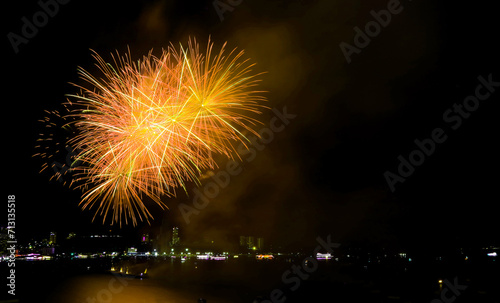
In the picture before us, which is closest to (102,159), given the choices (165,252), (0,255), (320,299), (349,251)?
(320,299)

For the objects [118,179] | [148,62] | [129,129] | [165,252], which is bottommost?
[165,252]

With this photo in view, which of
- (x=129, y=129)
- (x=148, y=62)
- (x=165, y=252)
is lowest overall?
(x=165, y=252)

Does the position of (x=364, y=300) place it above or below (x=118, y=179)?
below

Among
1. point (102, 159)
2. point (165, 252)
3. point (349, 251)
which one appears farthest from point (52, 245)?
point (102, 159)

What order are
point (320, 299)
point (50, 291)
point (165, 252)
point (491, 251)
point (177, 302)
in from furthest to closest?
point (165, 252) → point (491, 251) → point (50, 291) → point (320, 299) → point (177, 302)

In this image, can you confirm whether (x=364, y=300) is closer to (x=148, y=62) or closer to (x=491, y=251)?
(x=148, y=62)

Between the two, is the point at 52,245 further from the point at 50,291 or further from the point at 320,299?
the point at 320,299

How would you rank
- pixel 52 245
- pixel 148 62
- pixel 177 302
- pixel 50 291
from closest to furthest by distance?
pixel 148 62 → pixel 177 302 → pixel 50 291 → pixel 52 245

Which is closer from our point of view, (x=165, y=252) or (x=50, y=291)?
(x=50, y=291)

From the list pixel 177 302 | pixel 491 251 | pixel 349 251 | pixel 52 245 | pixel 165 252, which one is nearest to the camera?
pixel 177 302
